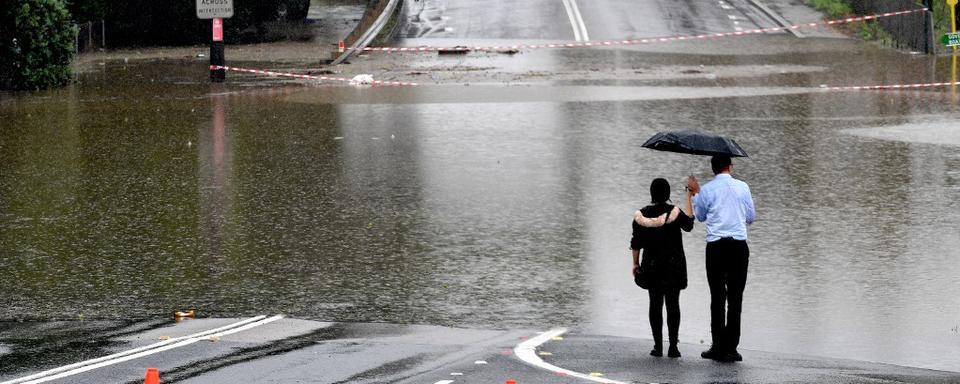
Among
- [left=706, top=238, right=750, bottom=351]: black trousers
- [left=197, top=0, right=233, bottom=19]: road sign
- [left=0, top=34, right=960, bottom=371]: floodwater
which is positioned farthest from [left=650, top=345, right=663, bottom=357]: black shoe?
[left=197, top=0, right=233, bottom=19]: road sign

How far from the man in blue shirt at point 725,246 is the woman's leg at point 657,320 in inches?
12.3

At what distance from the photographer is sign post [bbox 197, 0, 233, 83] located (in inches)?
1259

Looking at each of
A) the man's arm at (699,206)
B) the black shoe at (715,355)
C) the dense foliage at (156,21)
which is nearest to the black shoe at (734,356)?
the black shoe at (715,355)

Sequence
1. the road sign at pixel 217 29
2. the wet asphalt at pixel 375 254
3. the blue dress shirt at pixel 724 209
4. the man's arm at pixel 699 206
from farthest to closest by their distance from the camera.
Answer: the road sign at pixel 217 29 → the man's arm at pixel 699 206 → the blue dress shirt at pixel 724 209 → the wet asphalt at pixel 375 254

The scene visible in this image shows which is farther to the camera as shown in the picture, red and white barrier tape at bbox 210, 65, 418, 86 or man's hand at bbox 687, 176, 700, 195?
red and white barrier tape at bbox 210, 65, 418, 86

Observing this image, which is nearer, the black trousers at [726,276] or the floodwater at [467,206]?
the black trousers at [726,276]

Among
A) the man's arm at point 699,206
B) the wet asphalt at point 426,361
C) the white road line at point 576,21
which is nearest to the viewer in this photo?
the wet asphalt at point 426,361

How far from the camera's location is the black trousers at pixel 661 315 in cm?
993

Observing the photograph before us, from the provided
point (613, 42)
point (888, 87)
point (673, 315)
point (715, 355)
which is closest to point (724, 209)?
point (673, 315)

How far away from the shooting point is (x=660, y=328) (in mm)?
9953

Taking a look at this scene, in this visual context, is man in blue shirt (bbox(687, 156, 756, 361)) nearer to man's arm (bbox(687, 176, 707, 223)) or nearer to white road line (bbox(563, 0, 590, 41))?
man's arm (bbox(687, 176, 707, 223))

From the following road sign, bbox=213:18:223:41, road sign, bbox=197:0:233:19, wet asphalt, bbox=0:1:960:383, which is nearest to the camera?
wet asphalt, bbox=0:1:960:383

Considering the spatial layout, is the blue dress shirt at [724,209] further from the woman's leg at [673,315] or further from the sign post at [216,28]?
the sign post at [216,28]

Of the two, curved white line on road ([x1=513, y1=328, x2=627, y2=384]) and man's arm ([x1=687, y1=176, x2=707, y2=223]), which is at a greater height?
man's arm ([x1=687, y1=176, x2=707, y2=223])
